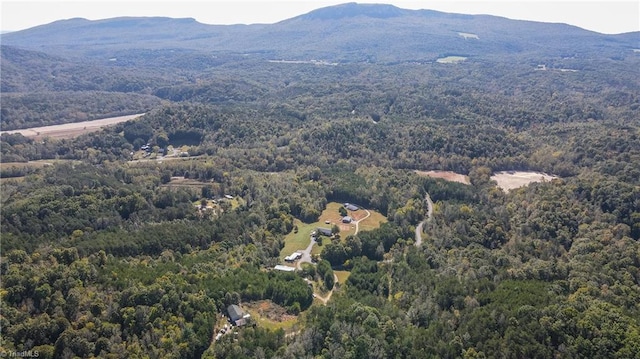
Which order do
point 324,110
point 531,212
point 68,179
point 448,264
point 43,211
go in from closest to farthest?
point 448,264
point 43,211
point 531,212
point 68,179
point 324,110

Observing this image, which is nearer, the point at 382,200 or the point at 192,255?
the point at 192,255

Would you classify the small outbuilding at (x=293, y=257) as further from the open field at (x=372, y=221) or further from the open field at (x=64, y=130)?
the open field at (x=64, y=130)

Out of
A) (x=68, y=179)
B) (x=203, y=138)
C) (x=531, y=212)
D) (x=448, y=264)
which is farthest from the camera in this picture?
(x=203, y=138)

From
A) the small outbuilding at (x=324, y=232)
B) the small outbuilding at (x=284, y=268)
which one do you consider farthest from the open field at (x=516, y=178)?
the small outbuilding at (x=284, y=268)

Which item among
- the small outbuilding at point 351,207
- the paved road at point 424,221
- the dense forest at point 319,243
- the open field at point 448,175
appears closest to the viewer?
the dense forest at point 319,243

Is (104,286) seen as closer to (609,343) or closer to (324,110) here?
(609,343)

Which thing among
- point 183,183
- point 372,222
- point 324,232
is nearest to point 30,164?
point 183,183

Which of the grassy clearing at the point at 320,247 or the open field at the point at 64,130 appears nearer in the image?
the grassy clearing at the point at 320,247

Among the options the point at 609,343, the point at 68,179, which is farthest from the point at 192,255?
the point at 609,343

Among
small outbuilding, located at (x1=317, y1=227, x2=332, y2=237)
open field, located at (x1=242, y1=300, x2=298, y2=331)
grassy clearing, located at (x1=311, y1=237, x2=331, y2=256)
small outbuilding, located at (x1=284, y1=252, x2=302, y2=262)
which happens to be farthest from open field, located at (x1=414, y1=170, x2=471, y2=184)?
open field, located at (x1=242, y1=300, x2=298, y2=331)
